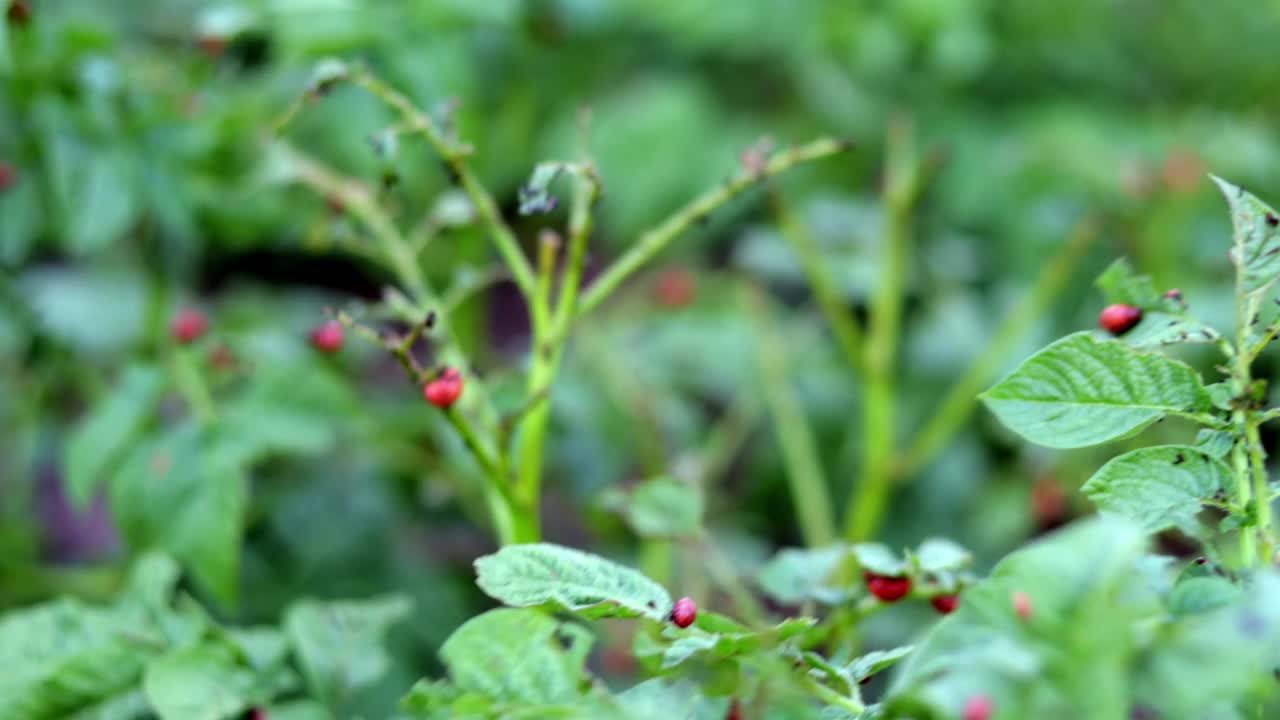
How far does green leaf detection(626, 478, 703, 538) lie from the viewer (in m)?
0.99

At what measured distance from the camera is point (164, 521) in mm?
1212

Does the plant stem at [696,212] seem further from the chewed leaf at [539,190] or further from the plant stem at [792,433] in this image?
the plant stem at [792,433]

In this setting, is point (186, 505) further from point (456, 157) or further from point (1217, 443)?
point (1217, 443)

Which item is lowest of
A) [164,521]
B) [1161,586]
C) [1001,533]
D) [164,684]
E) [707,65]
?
[1001,533]

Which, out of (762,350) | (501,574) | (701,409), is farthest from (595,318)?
(501,574)

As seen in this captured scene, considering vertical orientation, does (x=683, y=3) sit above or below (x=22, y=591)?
above

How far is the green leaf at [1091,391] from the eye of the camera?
66 centimetres

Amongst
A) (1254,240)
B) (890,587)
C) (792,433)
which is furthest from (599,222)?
(1254,240)

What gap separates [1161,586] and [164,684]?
632 millimetres

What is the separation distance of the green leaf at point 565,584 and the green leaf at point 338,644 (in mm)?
342

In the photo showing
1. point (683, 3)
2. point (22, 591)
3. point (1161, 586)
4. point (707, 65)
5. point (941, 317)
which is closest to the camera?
point (1161, 586)

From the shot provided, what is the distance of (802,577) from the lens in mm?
917

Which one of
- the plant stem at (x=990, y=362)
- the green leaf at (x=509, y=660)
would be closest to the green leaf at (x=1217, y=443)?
the green leaf at (x=509, y=660)

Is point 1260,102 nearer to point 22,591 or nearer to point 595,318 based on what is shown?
point 595,318
